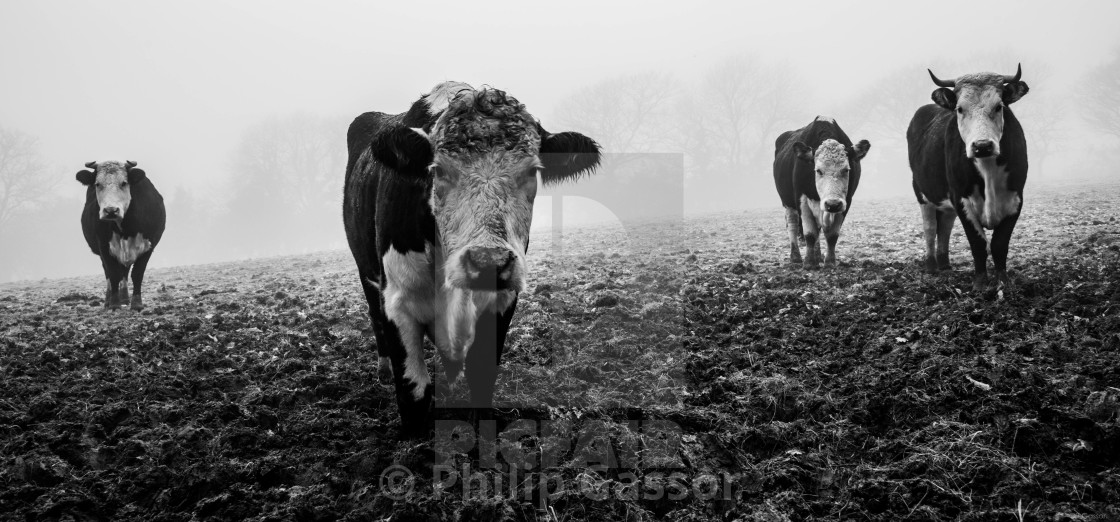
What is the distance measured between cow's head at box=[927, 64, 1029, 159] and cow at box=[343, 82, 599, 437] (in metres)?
4.61

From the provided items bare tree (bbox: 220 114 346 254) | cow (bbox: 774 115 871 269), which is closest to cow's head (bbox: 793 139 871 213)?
cow (bbox: 774 115 871 269)

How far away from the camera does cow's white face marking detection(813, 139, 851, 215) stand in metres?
10.0

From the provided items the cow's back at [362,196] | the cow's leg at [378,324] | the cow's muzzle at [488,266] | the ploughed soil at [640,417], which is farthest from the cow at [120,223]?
the cow's muzzle at [488,266]

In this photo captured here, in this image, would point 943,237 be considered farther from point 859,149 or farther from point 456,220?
point 456,220

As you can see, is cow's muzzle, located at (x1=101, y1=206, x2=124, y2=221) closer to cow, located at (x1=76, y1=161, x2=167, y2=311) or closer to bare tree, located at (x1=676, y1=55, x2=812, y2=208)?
cow, located at (x1=76, y1=161, x2=167, y2=311)

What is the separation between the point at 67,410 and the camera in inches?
178

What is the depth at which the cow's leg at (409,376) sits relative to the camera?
4117 mm

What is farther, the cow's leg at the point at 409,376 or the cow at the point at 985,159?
the cow at the point at 985,159

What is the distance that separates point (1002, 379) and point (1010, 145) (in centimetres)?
413

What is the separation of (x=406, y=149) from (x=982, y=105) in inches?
255

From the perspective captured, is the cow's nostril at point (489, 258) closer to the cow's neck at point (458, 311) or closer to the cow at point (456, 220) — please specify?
the cow at point (456, 220)

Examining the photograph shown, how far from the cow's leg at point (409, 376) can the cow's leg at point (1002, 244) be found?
631cm

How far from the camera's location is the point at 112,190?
10.7m

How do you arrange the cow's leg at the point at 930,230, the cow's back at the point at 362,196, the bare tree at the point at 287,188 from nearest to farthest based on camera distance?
the cow's back at the point at 362,196 → the cow's leg at the point at 930,230 → the bare tree at the point at 287,188
